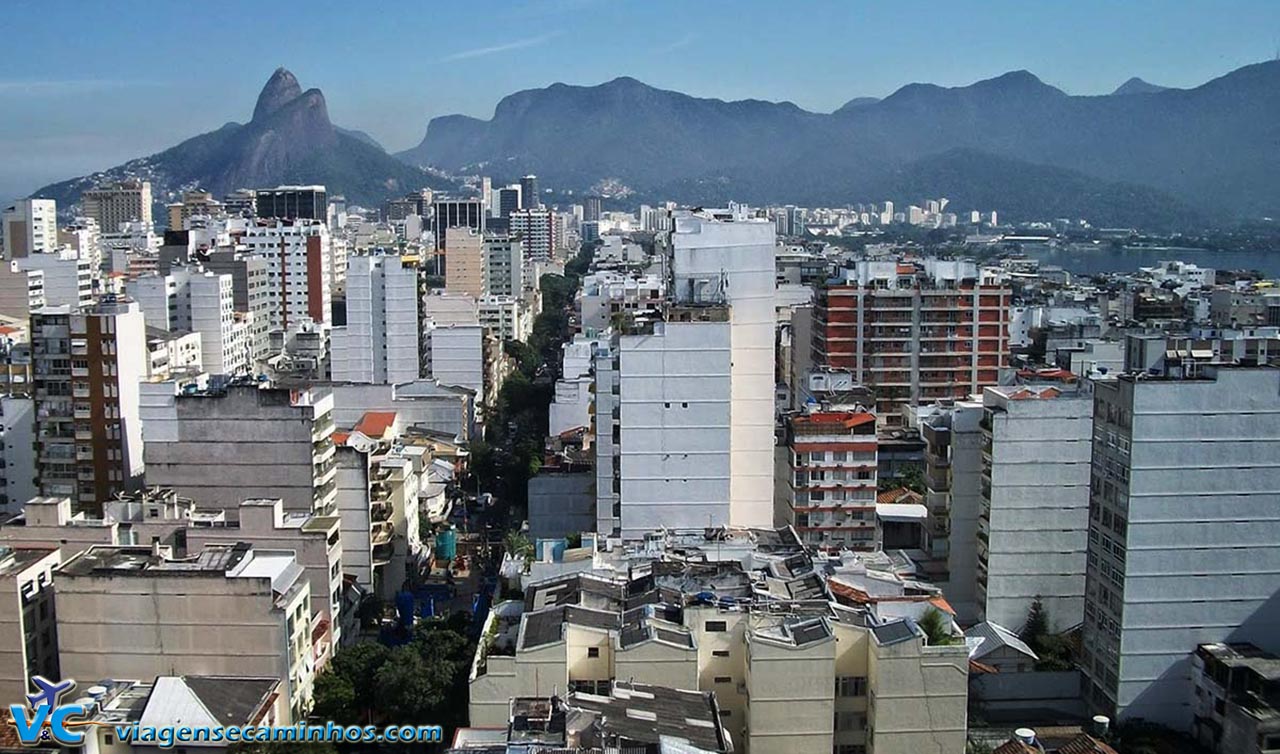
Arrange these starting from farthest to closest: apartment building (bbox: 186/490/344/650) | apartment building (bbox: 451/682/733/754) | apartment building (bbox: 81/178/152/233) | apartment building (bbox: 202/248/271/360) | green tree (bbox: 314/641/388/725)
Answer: apartment building (bbox: 81/178/152/233), apartment building (bbox: 202/248/271/360), apartment building (bbox: 186/490/344/650), green tree (bbox: 314/641/388/725), apartment building (bbox: 451/682/733/754)

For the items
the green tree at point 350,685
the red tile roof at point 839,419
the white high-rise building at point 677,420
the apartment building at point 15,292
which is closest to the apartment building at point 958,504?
the red tile roof at point 839,419

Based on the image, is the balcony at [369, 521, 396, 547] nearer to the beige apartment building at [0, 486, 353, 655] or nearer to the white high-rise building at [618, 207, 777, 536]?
the beige apartment building at [0, 486, 353, 655]

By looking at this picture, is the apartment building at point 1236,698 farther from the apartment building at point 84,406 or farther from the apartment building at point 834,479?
the apartment building at point 84,406

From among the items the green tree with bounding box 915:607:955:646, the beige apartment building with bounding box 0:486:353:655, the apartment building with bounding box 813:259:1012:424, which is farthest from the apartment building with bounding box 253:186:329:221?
the green tree with bounding box 915:607:955:646

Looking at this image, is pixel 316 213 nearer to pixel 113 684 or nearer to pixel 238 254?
pixel 238 254

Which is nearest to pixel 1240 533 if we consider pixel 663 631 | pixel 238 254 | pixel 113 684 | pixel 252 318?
pixel 663 631

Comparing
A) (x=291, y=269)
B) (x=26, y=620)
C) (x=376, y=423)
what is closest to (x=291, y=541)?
(x=26, y=620)
